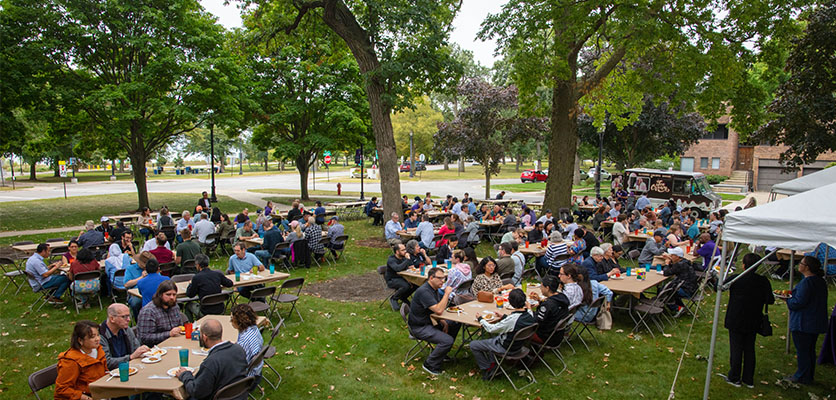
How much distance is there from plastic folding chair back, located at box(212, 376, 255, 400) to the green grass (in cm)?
1950

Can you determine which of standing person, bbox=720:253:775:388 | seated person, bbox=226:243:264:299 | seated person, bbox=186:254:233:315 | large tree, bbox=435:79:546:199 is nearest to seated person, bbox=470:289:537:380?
standing person, bbox=720:253:775:388

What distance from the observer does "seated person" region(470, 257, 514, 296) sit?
8039 millimetres

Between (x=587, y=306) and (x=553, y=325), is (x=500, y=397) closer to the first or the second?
(x=553, y=325)

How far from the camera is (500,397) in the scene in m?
6.11

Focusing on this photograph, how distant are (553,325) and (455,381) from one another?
1.52 meters

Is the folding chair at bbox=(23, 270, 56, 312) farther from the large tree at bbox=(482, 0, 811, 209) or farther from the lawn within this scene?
the large tree at bbox=(482, 0, 811, 209)

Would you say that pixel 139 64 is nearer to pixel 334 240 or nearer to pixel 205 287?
pixel 334 240

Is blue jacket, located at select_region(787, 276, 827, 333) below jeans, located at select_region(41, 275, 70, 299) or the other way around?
the other way around

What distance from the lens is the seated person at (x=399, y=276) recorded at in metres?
9.22

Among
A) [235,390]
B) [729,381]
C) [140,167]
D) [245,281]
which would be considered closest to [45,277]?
[245,281]

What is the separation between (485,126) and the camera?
28188 mm

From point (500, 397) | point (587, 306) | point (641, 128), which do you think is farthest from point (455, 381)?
point (641, 128)

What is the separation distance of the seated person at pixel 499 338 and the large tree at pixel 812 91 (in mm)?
13655

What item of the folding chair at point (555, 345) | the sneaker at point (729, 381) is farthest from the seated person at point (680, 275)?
the folding chair at point (555, 345)
